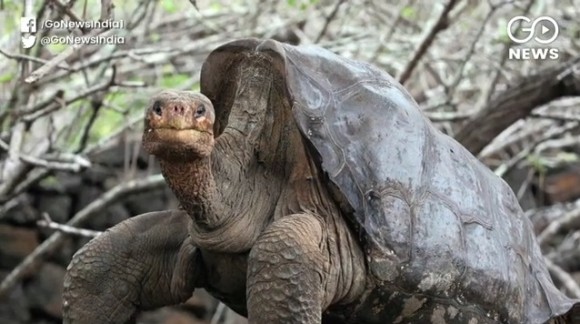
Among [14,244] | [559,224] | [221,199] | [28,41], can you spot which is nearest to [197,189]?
[221,199]

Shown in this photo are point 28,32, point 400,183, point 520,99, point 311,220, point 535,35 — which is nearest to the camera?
point 311,220

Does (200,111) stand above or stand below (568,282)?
above

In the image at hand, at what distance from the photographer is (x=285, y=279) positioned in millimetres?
2092

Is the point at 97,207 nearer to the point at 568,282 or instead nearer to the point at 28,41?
the point at 28,41

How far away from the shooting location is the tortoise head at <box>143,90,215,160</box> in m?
1.95

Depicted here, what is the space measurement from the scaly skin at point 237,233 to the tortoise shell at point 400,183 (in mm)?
68

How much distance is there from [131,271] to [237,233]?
0.36 meters

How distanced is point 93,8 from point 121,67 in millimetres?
369

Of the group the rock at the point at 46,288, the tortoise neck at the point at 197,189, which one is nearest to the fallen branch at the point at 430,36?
the tortoise neck at the point at 197,189

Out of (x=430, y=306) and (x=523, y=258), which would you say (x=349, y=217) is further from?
(x=523, y=258)

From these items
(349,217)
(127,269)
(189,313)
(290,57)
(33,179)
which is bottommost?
(189,313)

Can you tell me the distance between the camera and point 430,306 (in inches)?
94.0

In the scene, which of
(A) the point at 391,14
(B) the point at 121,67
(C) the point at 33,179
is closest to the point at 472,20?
(A) the point at 391,14

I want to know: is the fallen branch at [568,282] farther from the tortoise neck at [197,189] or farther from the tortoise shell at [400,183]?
the tortoise neck at [197,189]
